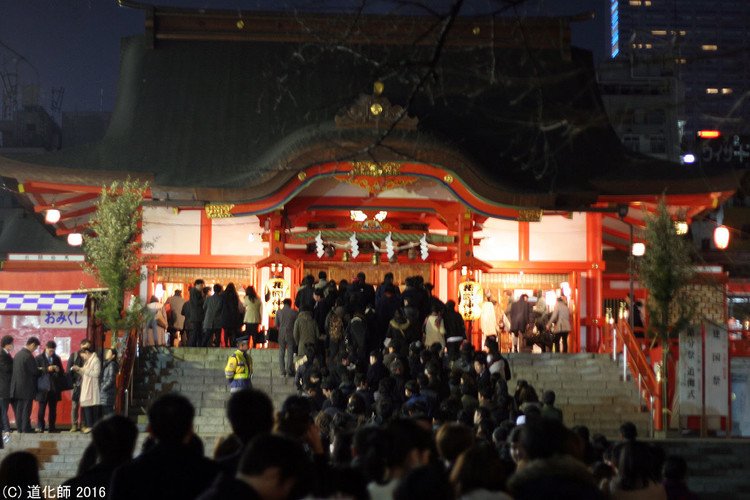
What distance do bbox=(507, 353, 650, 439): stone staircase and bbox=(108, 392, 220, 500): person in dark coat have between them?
12.9 metres

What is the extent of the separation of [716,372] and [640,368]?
135 centimetres

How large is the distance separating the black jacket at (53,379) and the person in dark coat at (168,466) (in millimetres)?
12488

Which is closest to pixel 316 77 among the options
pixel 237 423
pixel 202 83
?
pixel 202 83

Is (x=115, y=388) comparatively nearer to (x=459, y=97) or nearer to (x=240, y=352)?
(x=240, y=352)

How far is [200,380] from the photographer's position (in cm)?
1962

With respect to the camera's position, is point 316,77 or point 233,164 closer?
point 233,164

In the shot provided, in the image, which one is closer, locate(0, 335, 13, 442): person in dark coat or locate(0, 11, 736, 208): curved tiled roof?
locate(0, 335, 13, 442): person in dark coat

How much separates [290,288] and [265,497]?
19802mm

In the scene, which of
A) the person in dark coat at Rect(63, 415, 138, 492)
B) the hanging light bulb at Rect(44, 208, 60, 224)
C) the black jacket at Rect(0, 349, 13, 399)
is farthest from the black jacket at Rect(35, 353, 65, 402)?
the person in dark coat at Rect(63, 415, 138, 492)

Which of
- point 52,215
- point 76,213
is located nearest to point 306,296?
point 52,215

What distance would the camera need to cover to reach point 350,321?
18250 millimetres

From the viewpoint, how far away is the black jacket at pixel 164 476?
5.61 metres

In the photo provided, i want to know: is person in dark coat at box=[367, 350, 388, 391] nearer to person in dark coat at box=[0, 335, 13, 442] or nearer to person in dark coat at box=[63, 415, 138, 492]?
person in dark coat at box=[0, 335, 13, 442]

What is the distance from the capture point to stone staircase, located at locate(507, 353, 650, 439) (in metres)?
18.4
